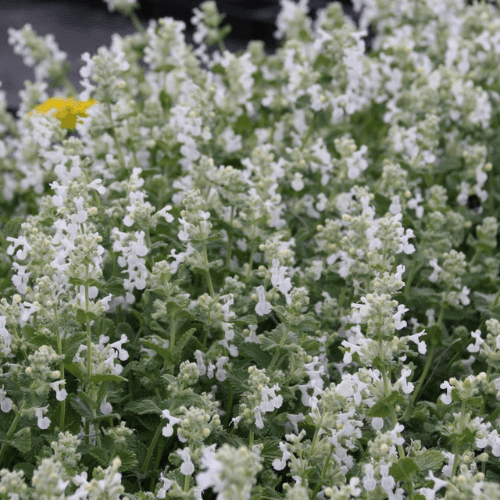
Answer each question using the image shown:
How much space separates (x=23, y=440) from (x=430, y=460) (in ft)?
3.64

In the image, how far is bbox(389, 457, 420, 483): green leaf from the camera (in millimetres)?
1907

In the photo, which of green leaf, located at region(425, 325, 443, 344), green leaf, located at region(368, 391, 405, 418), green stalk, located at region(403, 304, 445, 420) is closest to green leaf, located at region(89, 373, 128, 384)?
green leaf, located at region(368, 391, 405, 418)

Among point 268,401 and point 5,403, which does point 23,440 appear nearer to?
point 5,403

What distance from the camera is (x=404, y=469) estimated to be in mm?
1922

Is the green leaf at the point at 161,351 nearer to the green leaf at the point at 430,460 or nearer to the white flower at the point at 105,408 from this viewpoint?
the white flower at the point at 105,408

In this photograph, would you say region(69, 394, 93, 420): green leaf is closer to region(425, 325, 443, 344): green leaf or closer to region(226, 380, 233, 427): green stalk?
region(226, 380, 233, 427): green stalk

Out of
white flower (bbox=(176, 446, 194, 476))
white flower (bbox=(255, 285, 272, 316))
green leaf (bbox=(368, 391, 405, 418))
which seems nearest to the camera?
white flower (bbox=(176, 446, 194, 476))

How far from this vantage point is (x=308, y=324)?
7.59 feet

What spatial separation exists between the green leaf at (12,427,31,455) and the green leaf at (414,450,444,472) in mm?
1054

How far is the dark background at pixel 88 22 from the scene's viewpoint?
232 inches

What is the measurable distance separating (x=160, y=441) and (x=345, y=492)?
30.6 inches

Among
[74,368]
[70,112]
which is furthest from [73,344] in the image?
[70,112]

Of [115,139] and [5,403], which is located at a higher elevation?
[115,139]

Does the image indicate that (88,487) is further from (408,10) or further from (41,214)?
(408,10)
